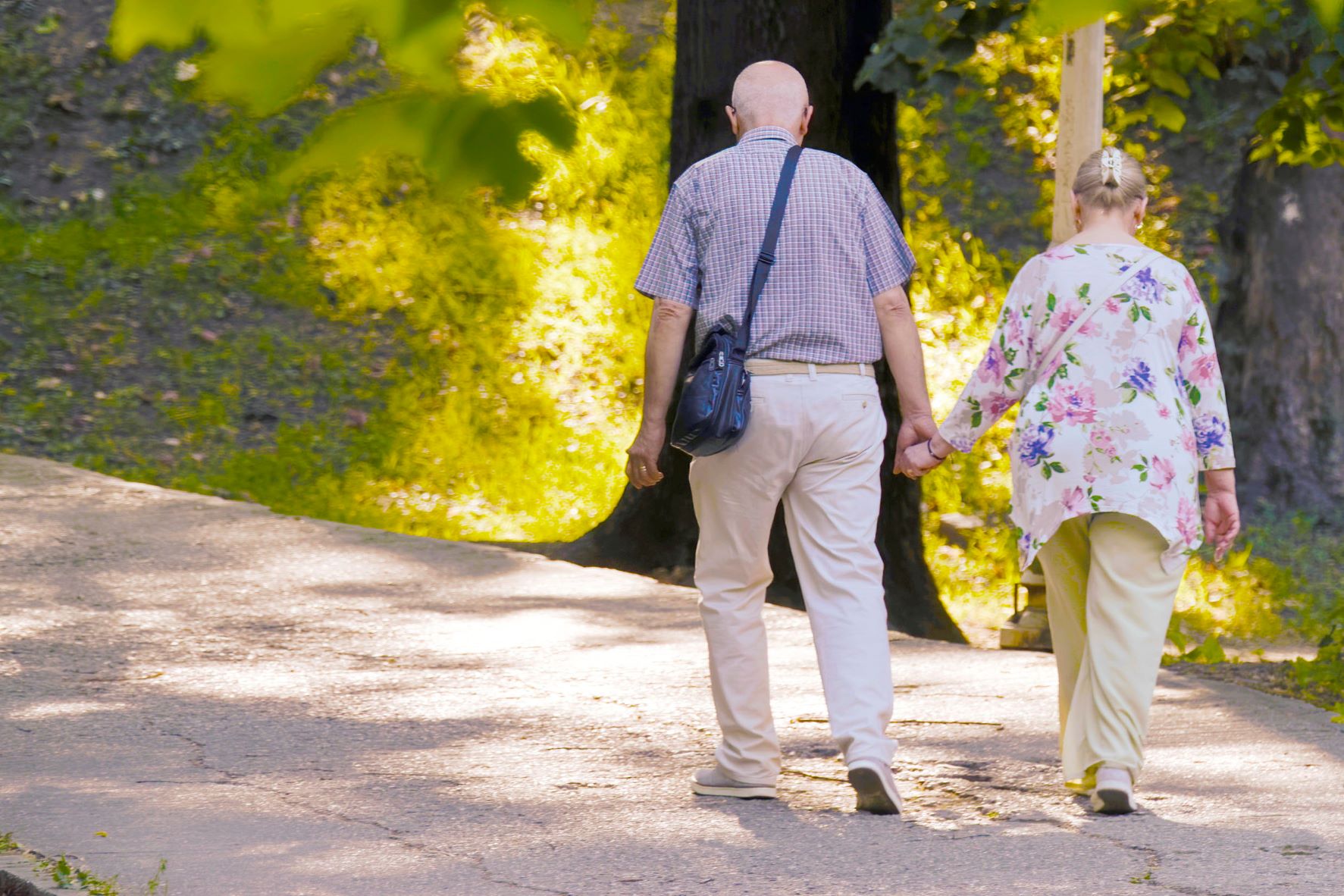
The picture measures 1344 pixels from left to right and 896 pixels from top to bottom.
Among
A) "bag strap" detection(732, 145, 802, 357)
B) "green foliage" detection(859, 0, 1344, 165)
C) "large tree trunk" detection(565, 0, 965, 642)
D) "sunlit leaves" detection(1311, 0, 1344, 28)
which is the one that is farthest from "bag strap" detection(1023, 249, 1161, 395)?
"large tree trunk" detection(565, 0, 965, 642)

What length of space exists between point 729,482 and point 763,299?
1.48ft

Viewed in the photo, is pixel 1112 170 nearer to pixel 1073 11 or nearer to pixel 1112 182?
pixel 1112 182

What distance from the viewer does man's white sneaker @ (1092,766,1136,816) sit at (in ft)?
13.9

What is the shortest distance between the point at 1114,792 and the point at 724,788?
963 mm

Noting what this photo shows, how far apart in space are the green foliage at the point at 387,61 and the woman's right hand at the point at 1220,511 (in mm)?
2443

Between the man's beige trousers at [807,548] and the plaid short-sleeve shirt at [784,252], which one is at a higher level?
the plaid short-sleeve shirt at [784,252]

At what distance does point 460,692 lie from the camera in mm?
5625

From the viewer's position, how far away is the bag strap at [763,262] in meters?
4.14

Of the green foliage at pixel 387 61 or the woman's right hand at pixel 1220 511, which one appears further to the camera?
the woman's right hand at pixel 1220 511

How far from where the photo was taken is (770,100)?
4.31 metres

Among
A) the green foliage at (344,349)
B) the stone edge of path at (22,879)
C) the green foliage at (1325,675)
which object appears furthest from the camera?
the green foliage at (344,349)

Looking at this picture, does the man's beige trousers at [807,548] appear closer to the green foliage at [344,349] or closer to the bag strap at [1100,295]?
the bag strap at [1100,295]

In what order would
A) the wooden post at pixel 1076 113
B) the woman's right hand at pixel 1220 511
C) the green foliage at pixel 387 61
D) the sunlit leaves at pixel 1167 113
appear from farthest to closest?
the sunlit leaves at pixel 1167 113
the wooden post at pixel 1076 113
the woman's right hand at pixel 1220 511
the green foliage at pixel 387 61

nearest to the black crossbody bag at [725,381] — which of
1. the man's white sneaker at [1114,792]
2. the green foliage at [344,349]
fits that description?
the man's white sneaker at [1114,792]
